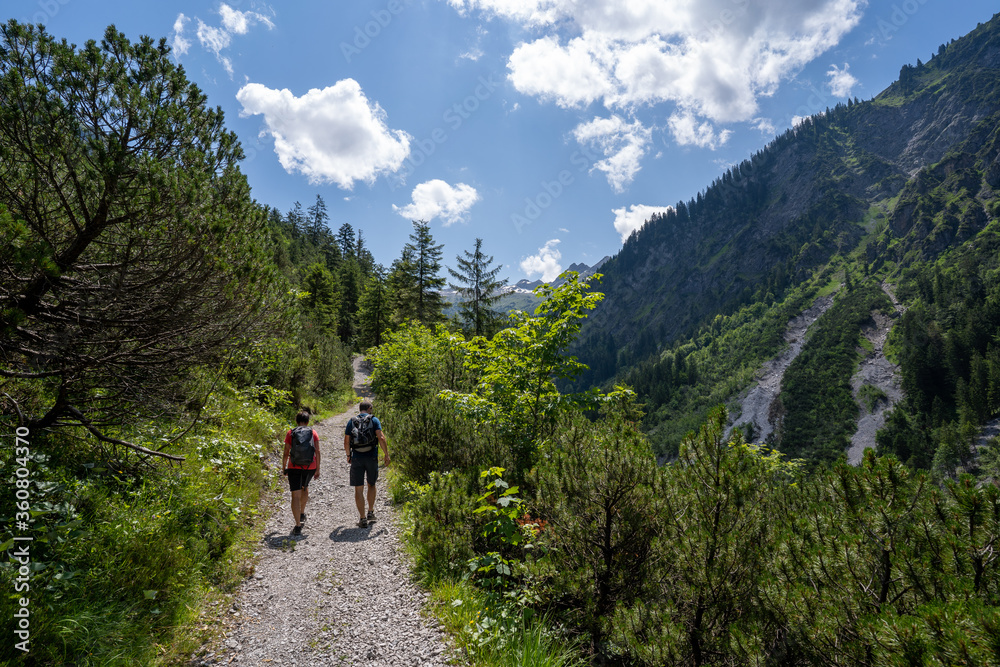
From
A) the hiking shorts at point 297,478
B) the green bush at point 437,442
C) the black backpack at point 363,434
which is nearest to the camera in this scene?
the hiking shorts at point 297,478

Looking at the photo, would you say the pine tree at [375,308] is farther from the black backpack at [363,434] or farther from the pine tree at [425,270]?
the black backpack at [363,434]

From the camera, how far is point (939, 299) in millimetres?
126375

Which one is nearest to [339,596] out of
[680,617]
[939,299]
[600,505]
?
[600,505]

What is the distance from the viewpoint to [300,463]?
6.92 m

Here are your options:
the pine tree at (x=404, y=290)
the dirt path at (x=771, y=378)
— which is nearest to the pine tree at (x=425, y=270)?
the pine tree at (x=404, y=290)

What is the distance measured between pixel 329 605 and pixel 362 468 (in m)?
2.52

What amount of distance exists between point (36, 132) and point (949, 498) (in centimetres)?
822

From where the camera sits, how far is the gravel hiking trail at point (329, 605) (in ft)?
13.0

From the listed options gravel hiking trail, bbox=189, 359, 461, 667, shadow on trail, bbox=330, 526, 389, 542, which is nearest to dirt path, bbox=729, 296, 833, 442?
shadow on trail, bbox=330, 526, 389, 542

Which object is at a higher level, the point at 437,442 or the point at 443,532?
the point at 437,442

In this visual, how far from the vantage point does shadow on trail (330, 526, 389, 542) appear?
265 inches

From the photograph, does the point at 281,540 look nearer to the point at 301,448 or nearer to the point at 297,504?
the point at 297,504

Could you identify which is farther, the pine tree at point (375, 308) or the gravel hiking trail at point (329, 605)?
the pine tree at point (375, 308)

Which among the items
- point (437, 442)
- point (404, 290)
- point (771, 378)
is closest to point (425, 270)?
point (404, 290)
